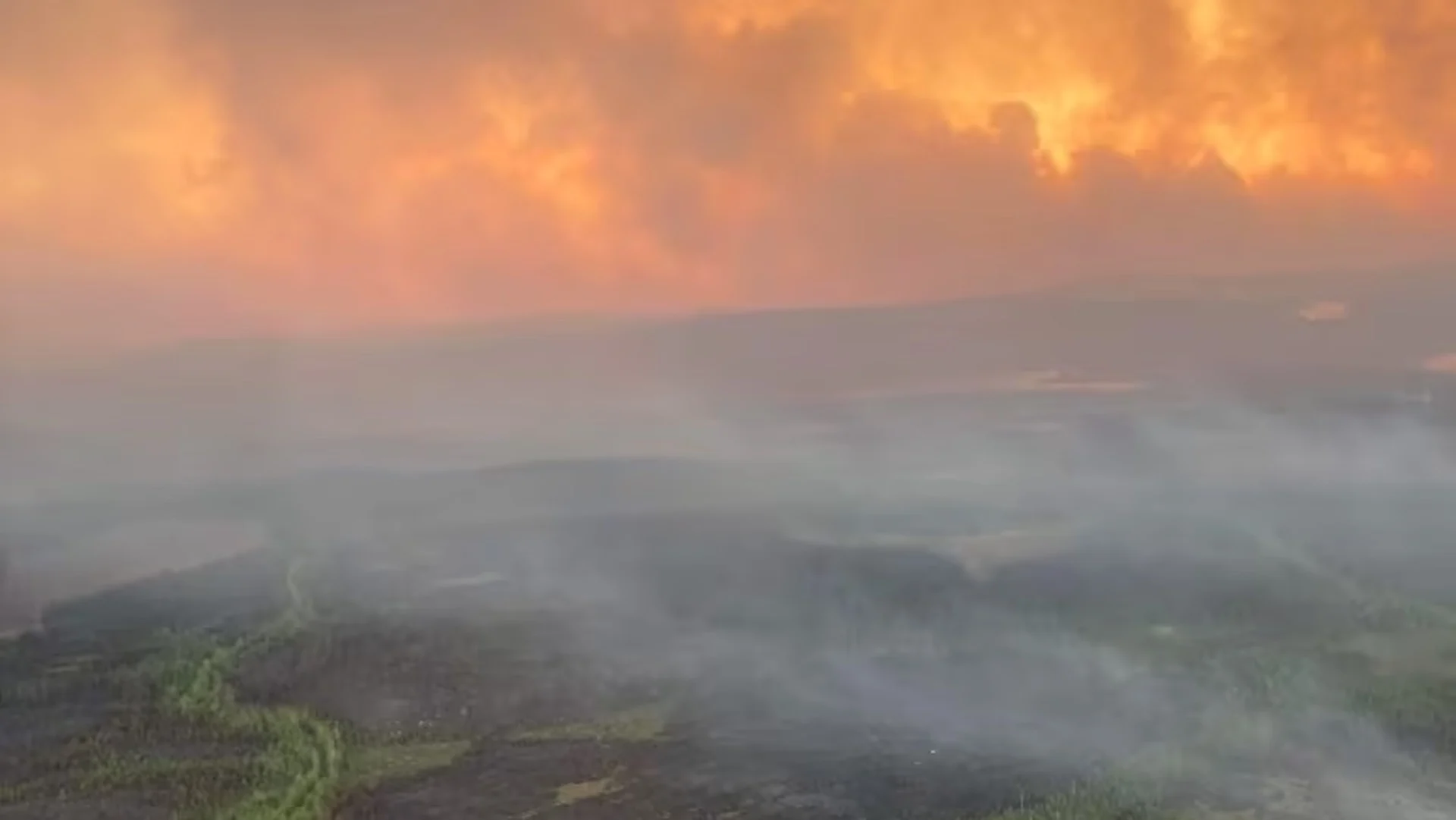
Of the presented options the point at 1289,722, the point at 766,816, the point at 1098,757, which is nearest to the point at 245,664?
the point at 766,816

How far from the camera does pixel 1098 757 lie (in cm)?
13488

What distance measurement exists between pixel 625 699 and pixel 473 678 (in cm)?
2419

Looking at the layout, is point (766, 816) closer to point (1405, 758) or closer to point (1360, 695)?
point (1405, 758)

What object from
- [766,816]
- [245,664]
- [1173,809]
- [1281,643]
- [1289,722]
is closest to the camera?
[1173,809]

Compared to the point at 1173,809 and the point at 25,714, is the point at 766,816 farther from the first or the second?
the point at 25,714

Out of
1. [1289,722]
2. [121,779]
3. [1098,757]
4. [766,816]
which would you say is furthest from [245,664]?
[1289,722]

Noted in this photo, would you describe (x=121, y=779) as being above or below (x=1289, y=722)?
above

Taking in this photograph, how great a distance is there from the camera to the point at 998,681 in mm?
167750

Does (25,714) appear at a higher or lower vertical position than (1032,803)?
higher

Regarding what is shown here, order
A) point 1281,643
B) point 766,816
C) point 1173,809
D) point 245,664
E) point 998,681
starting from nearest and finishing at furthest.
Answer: point 1173,809
point 766,816
point 998,681
point 1281,643
point 245,664

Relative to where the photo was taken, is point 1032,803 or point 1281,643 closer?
point 1032,803

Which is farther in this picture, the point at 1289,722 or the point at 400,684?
the point at 400,684

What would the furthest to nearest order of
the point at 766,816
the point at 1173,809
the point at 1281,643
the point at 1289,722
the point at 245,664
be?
1. the point at 245,664
2. the point at 1281,643
3. the point at 1289,722
4. the point at 766,816
5. the point at 1173,809

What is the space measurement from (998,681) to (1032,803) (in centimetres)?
4383
